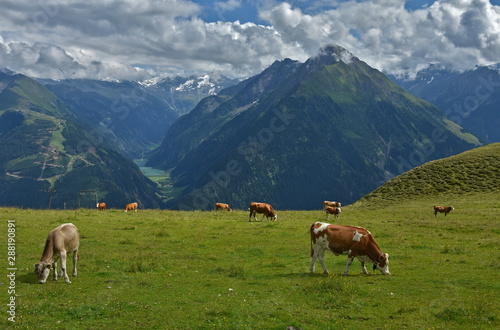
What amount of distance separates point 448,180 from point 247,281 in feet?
230

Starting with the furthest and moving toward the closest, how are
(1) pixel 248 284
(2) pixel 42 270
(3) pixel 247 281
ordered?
(3) pixel 247 281 < (1) pixel 248 284 < (2) pixel 42 270

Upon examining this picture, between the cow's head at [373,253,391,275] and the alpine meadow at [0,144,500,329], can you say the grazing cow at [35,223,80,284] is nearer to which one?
the alpine meadow at [0,144,500,329]

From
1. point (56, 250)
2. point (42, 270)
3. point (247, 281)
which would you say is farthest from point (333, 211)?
point (42, 270)

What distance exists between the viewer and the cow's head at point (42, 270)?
17609 mm

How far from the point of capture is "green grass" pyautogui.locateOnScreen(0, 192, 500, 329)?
46.4 ft

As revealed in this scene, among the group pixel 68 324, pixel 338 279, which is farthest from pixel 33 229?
pixel 338 279

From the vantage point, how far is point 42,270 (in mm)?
17719

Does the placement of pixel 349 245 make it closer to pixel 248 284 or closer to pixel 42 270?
pixel 248 284

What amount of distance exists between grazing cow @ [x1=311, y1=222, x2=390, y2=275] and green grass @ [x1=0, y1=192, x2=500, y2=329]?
3.09 feet

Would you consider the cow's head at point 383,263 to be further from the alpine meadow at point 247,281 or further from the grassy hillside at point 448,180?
the grassy hillside at point 448,180

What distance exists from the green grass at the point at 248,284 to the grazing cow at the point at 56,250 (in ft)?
2.81

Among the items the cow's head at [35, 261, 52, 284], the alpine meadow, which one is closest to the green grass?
the alpine meadow

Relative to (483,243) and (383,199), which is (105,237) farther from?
(383,199)

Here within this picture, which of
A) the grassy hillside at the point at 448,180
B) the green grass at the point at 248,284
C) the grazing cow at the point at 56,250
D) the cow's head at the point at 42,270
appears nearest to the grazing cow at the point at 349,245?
the green grass at the point at 248,284
